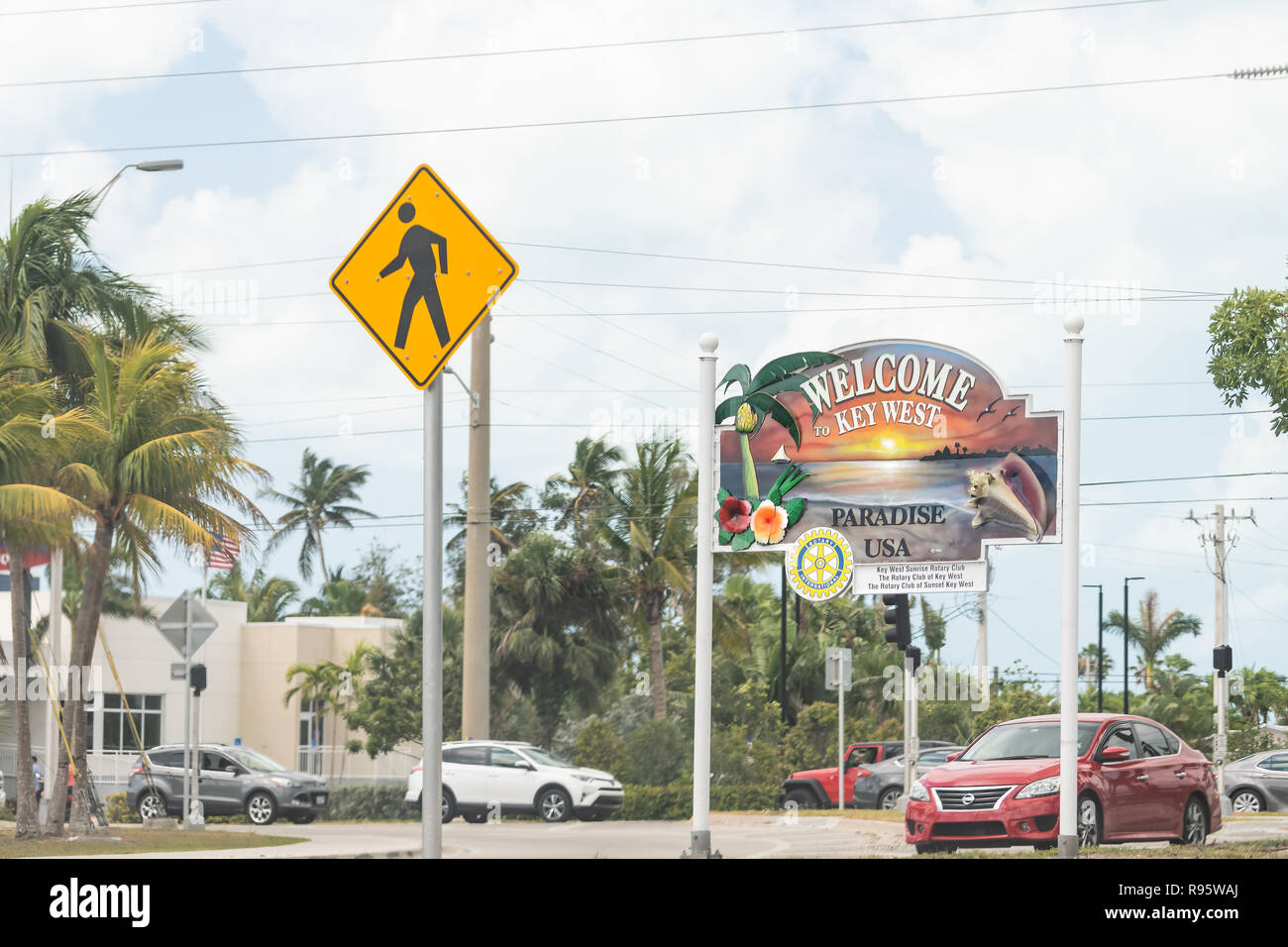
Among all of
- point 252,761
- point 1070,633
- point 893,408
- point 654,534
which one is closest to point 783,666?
point 654,534

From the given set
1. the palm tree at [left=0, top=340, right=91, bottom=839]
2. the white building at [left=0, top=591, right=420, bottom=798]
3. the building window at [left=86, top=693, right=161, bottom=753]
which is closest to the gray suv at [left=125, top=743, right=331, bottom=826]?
the palm tree at [left=0, top=340, right=91, bottom=839]

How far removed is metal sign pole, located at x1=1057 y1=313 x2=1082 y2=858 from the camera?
15562 mm

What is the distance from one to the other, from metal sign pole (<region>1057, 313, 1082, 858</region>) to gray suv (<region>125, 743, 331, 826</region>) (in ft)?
59.4

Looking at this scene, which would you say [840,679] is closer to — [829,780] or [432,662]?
[829,780]

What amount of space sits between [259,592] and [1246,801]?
148 feet

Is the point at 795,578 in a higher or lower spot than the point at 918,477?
lower

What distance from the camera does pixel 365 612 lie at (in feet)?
195

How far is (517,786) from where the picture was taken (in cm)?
2788

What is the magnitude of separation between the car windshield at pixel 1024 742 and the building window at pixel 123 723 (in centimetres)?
2960

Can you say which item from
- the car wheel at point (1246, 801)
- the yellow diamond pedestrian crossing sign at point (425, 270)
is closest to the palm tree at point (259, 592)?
the car wheel at point (1246, 801)

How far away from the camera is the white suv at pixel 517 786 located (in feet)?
91.5
